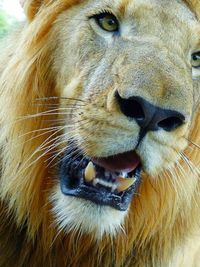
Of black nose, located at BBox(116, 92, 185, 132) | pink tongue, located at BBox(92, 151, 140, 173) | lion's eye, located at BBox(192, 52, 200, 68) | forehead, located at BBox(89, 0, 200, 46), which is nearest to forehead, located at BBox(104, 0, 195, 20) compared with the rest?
forehead, located at BBox(89, 0, 200, 46)

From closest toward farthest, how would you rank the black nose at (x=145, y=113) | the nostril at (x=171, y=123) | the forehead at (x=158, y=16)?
1. the black nose at (x=145, y=113)
2. the nostril at (x=171, y=123)
3. the forehead at (x=158, y=16)

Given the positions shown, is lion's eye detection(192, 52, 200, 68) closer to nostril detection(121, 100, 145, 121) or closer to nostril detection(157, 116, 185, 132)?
nostril detection(157, 116, 185, 132)

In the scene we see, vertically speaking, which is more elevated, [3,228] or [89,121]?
[89,121]

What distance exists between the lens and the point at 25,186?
9.81ft

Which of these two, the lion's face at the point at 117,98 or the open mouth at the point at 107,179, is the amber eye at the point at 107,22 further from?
the open mouth at the point at 107,179

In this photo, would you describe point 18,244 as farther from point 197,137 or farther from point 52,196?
point 197,137

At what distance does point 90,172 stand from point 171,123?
0.42 meters

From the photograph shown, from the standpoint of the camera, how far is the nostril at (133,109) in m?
2.36

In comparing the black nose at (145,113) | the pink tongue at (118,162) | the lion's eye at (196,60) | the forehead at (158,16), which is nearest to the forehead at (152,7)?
the forehead at (158,16)

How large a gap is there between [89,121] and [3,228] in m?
0.82

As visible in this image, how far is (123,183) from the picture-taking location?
2.69 meters

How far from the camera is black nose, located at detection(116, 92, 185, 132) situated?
234cm

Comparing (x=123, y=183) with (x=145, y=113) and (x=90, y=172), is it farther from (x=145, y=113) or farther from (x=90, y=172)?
(x=145, y=113)

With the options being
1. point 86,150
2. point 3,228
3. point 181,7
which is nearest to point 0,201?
point 3,228
